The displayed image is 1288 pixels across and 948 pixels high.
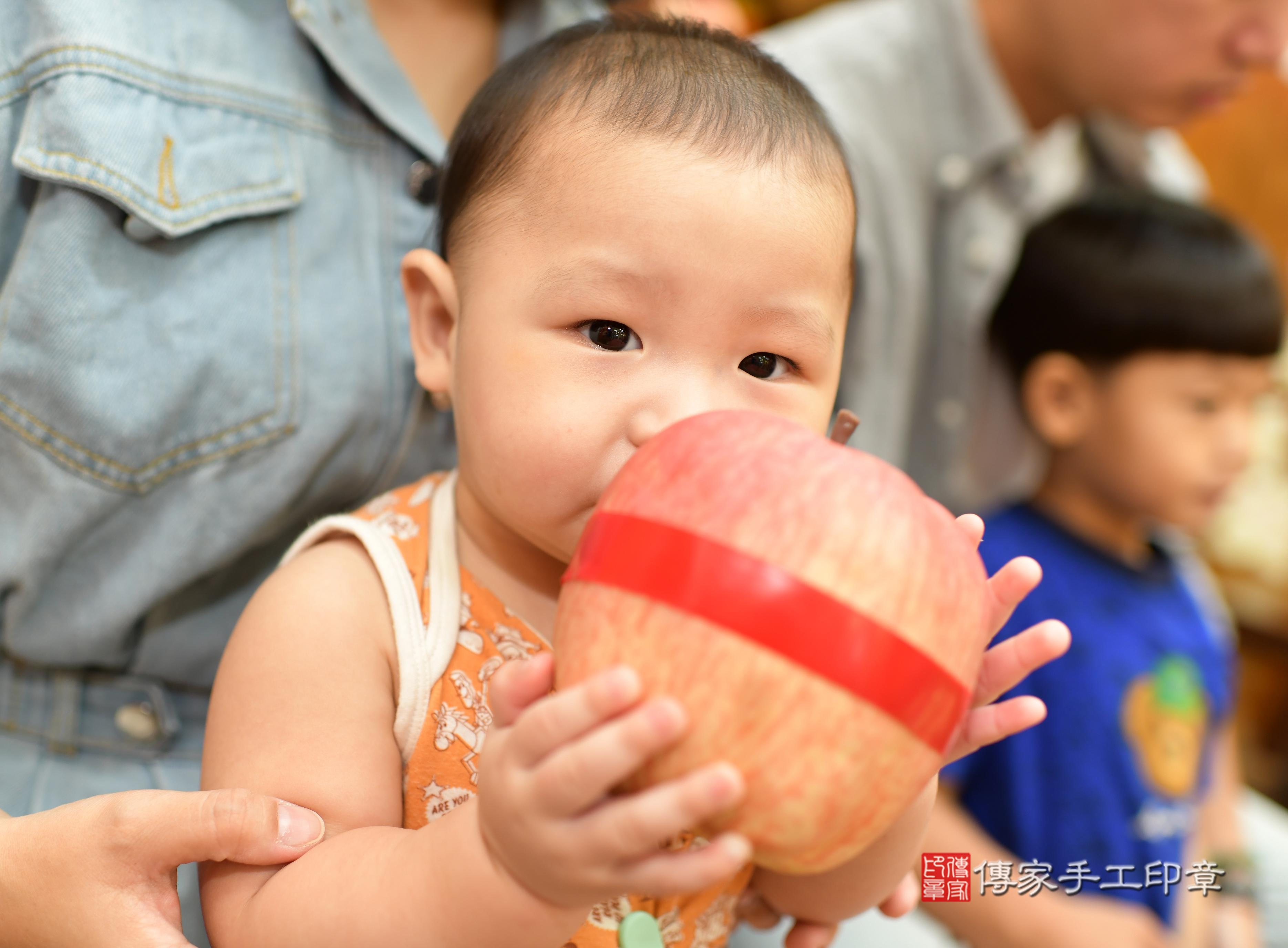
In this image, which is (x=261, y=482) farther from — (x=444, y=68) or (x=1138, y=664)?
(x=1138, y=664)

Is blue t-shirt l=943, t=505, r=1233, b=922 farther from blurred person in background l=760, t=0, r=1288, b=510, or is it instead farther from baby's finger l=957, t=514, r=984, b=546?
baby's finger l=957, t=514, r=984, b=546

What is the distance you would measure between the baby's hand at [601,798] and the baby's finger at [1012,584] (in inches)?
9.7

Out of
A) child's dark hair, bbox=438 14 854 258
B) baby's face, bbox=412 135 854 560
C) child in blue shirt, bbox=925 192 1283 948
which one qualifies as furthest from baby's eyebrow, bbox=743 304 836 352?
child in blue shirt, bbox=925 192 1283 948

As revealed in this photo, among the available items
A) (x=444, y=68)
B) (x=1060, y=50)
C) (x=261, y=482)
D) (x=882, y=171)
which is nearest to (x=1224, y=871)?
(x=882, y=171)

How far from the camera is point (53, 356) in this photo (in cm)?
75

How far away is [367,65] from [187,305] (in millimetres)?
295

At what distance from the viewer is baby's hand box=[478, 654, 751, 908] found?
1.43ft

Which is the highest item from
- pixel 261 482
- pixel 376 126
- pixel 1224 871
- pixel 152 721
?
pixel 376 126

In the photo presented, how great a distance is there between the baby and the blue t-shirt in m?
0.64

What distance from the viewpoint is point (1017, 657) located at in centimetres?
63

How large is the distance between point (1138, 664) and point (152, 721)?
124 cm

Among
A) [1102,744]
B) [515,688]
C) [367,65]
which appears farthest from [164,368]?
[1102,744]

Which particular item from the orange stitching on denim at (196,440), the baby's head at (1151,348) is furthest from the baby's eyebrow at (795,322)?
the baby's head at (1151,348)

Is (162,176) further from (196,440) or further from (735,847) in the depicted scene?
(735,847)
